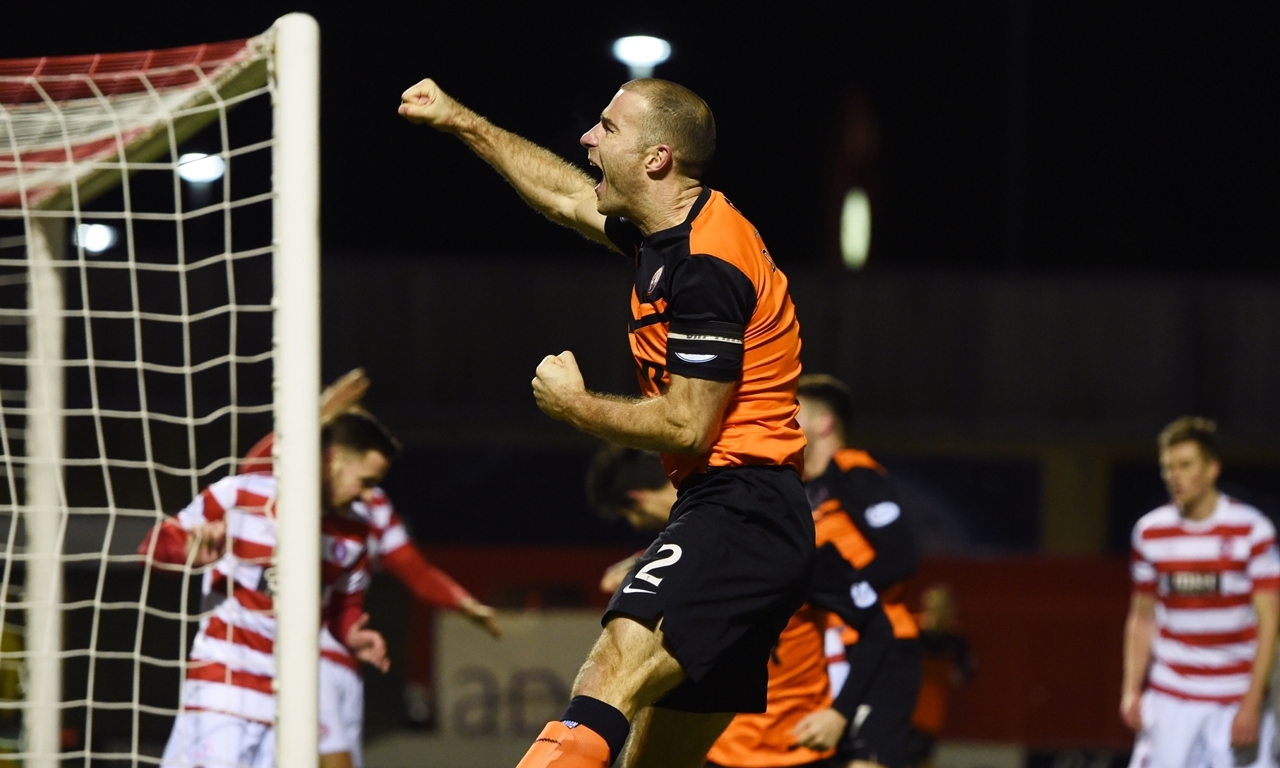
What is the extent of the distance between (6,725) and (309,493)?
3111 mm

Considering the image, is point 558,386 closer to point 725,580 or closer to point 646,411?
point 646,411

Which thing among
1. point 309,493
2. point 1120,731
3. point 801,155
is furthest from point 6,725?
point 801,155

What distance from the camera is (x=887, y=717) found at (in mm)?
4414

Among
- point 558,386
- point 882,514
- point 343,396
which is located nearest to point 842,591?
point 882,514

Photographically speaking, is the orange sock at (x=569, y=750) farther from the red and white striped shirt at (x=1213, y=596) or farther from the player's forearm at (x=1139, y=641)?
the player's forearm at (x=1139, y=641)

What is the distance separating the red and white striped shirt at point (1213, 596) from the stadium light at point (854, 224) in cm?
945

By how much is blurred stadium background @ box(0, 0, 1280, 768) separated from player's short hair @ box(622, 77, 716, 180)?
6.58 m

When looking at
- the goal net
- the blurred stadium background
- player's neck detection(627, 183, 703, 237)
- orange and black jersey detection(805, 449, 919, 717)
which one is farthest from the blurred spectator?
player's neck detection(627, 183, 703, 237)

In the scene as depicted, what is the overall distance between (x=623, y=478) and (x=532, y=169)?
1.17m

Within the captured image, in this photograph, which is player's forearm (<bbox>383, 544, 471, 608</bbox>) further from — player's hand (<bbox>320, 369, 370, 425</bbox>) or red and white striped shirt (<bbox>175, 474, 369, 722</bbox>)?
red and white striped shirt (<bbox>175, 474, 369, 722</bbox>)

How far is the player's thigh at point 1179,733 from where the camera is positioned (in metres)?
6.16

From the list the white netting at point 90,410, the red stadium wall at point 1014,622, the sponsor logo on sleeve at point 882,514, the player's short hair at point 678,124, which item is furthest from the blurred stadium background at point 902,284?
the player's short hair at point 678,124

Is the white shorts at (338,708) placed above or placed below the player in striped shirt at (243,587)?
below

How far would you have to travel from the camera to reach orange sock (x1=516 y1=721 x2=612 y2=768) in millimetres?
2605
